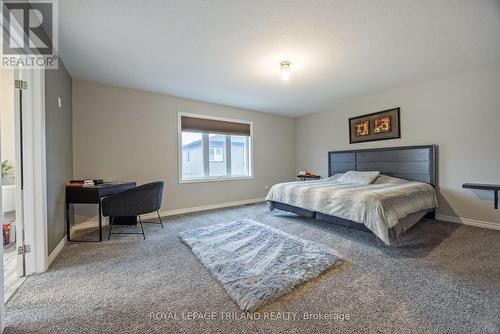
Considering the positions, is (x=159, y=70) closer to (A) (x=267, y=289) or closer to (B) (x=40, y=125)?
(B) (x=40, y=125)

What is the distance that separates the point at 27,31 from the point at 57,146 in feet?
3.90

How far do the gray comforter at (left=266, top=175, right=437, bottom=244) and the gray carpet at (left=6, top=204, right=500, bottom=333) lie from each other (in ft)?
1.09

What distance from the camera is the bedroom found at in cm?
142

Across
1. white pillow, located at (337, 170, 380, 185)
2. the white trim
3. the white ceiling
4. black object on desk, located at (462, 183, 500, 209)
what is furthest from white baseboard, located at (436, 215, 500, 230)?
the white trim

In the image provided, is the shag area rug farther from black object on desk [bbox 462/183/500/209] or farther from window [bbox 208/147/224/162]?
black object on desk [bbox 462/183/500/209]

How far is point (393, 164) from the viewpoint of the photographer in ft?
12.4

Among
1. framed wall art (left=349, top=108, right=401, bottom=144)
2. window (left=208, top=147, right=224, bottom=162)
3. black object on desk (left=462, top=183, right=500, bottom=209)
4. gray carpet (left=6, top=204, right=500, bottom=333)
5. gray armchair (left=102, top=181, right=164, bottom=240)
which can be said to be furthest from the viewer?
window (left=208, top=147, right=224, bottom=162)

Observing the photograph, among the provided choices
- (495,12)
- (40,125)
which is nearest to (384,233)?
(495,12)

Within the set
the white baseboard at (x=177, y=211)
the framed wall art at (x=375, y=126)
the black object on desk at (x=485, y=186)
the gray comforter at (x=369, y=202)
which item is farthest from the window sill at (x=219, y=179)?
the black object on desk at (x=485, y=186)

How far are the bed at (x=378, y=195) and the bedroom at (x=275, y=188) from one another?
0.02m

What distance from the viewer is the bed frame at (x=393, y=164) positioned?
3.35m

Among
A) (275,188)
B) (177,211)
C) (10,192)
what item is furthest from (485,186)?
(10,192)

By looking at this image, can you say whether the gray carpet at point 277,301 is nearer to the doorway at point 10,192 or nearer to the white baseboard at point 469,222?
the doorway at point 10,192

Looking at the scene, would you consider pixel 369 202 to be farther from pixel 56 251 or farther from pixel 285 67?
pixel 56 251
